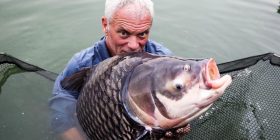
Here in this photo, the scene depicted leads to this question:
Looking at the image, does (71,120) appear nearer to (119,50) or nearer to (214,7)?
(119,50)

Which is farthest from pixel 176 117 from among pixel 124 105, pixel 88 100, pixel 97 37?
pixel 97 37

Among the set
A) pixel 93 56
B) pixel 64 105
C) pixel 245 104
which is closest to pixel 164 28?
pixel 245 104

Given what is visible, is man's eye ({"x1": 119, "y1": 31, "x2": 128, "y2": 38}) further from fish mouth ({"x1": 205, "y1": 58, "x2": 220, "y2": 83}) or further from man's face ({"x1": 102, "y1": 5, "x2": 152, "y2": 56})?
fish mouth ({"x1": 205, "y1": 58, "x2": 220, "y2": 83})

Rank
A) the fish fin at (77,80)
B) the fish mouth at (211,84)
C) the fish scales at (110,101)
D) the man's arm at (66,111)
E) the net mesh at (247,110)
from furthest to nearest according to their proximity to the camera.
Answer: the net mesh at (247,110) < the man's arm at (66,111) < the fish fin at (77,80) < the fish scales at (110,101) < the fish mouth at (211,84)

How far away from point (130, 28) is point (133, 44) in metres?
0.12

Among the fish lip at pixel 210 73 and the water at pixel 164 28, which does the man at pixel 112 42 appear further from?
the water at pixel 164 28

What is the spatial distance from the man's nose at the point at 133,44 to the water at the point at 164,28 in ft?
9.44

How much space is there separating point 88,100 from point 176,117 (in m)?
0.72

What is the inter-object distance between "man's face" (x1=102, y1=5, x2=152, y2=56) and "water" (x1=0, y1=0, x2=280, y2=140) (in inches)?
110

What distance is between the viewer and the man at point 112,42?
277 cm

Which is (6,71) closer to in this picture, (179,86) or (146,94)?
(146,94)

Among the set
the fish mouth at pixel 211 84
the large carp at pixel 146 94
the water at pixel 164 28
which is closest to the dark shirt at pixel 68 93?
the large carp at pixel 146 94

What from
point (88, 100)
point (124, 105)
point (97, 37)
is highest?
point (124, 105)

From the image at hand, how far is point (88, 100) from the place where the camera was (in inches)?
92.0
